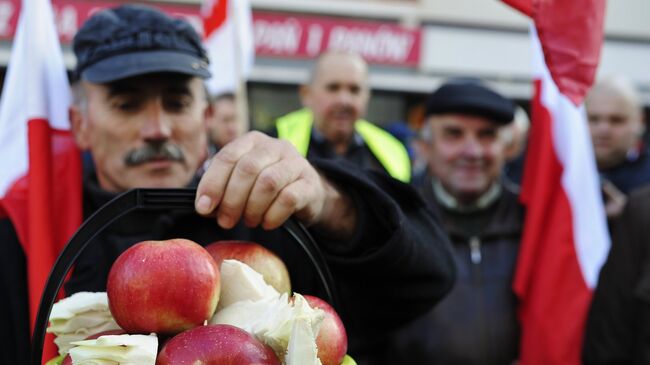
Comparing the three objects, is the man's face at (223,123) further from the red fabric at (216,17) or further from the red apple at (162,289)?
the red apple at (162,289)

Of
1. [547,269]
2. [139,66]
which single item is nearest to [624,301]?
[547,269]

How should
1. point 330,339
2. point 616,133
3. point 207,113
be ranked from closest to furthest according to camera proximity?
point 330,339 < point 207,113 < point 616,133

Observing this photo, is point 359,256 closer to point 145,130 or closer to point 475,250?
point 145,130

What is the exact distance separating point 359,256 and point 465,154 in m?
1.40

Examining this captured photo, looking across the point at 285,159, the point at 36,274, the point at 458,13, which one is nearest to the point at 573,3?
the point at 285,159

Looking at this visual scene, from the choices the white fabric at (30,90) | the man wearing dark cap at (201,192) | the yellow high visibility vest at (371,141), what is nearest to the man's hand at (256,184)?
the man wearing dark cap at (201,192)

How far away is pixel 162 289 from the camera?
2.86 ft

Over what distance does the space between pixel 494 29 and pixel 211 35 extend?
735 cm

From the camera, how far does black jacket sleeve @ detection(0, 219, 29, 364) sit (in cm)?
151

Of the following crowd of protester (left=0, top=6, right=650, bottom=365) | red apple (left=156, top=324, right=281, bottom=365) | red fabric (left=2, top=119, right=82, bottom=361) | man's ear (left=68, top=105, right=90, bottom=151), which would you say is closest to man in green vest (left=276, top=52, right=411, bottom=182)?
crowd of protester (left=0, top=6, right=650, bottom=365)

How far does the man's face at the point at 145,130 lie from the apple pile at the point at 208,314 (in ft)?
2.42

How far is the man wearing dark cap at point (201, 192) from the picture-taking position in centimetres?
107

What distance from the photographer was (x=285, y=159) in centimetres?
110

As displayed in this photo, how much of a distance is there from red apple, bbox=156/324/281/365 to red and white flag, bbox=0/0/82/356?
32.8 inches
